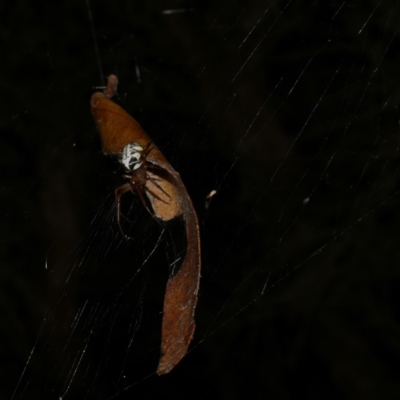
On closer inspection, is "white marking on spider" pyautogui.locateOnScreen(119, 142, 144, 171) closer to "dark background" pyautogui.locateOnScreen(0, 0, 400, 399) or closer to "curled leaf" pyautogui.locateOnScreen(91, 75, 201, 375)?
"curled leaf" pyautogui.locateOnScreen(91, 75, 201, 375)

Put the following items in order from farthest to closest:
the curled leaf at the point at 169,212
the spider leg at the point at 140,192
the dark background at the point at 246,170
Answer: the dark background at the point at 246,170 < the spider leg at the point at 140,192 < the curled leaf at the point at 169,212

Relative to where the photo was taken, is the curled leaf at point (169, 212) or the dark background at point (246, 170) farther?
the dark background at point (246, 170)

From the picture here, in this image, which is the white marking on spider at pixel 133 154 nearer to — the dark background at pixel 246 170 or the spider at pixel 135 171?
the spider at pixel 135 171

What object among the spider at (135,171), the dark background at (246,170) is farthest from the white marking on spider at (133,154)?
the dark background at (246,170)

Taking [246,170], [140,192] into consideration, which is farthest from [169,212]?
[246,170]

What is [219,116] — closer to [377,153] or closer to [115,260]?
[115,260]

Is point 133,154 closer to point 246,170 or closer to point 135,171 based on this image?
point 135,171

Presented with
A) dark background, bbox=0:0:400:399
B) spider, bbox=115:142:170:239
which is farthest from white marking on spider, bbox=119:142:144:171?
dark background, bbox=0:0:400:399
